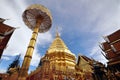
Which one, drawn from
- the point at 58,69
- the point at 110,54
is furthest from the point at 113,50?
the point at 58,69

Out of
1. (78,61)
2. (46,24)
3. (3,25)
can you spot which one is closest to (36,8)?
(46,24)

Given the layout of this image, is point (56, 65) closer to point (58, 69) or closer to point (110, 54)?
point (58, 69)

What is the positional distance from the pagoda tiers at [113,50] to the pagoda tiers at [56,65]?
4498mm

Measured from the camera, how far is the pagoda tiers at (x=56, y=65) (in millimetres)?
13641

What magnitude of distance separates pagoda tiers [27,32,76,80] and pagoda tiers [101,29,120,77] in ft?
14.8

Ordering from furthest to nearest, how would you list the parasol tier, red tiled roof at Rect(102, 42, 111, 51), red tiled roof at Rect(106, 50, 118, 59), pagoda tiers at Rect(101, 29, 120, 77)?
the parasol tier, red tiled roof at Rect(102, 42, 111, 51), red tiled roof at Rect(106, 50, 118, 59), pagoda tiers at Rect(101, 29, 120, 77)

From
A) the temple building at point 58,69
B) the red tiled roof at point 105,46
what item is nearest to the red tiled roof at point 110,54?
the red tiled roof at point 105,46

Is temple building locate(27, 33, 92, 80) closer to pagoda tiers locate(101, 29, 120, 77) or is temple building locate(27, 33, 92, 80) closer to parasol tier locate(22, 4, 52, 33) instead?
pagoda tiers locate(101, 29, 120, 77)

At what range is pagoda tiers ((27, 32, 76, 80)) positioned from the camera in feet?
44.8

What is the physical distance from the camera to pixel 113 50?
14.3 meters

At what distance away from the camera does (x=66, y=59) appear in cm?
2036

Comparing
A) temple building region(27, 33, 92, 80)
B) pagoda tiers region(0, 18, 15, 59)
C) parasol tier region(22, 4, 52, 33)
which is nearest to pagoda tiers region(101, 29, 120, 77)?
temple building region(27, 33, 92, 80)

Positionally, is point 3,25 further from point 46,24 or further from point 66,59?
point 66,59

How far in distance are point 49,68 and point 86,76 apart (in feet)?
16.3
